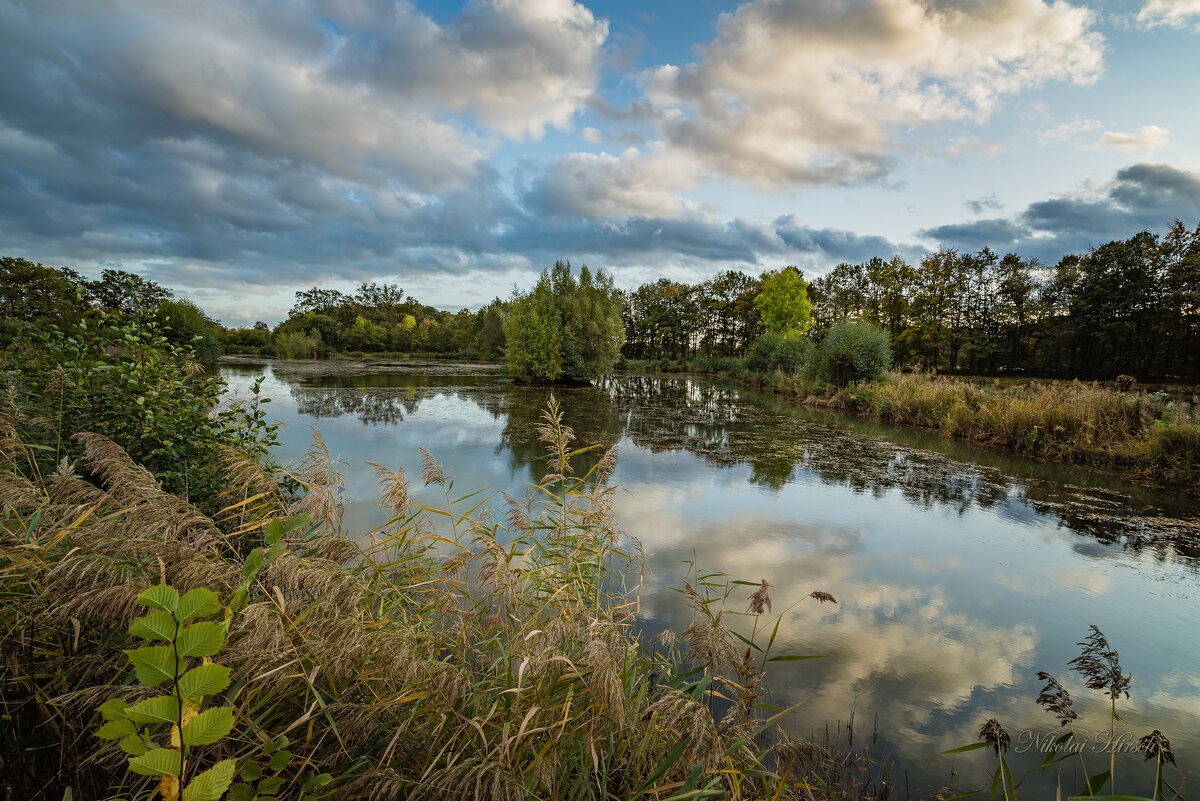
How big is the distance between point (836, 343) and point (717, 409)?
23.3 ft

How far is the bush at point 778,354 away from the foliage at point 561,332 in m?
9.76

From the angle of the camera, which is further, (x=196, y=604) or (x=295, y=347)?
(x=295, y=347)

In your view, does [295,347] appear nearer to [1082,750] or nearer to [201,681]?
[201,681]

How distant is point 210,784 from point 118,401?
4964 millimetres

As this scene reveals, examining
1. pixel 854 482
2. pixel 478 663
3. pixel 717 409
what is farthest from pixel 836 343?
pixel 478 663

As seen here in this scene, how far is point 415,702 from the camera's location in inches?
76.9

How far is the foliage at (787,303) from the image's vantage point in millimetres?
39312

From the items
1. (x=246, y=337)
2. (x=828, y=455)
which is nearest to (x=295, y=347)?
(x=246, y=337)

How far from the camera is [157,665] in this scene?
0.87m

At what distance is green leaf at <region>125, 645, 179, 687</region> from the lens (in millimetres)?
848

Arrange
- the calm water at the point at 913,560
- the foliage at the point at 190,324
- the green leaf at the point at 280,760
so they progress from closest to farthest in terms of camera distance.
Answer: the green leaf at the point at 280,760, the calm water at the point at 913,560, the foliage at the point at 190,324

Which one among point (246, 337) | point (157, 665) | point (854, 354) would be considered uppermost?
point (246, 337)

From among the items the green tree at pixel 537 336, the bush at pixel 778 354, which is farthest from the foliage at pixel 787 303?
the green tree at pixel 537 336

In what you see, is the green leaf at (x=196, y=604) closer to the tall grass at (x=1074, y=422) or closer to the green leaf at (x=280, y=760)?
the green leaf at (x=280, y=760)
